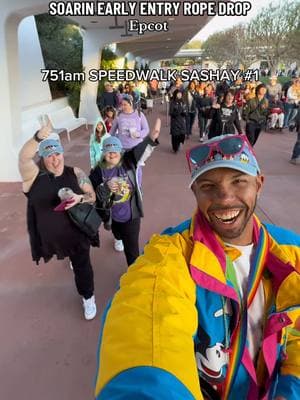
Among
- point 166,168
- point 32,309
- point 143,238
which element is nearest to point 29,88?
point 166,168

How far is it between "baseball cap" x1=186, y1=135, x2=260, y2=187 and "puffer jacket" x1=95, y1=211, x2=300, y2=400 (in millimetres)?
209

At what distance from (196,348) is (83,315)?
6.05 ft

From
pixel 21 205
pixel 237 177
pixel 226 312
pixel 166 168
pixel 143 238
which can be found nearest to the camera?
pixel 226 312

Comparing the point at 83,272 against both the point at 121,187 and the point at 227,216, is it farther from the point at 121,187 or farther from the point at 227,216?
the point at 227,216

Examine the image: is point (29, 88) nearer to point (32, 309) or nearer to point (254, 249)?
point (32, 309)

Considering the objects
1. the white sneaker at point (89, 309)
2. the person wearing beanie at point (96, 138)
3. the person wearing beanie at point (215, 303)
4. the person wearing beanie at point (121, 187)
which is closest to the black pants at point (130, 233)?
the person wearing beanie at point (121, 187)

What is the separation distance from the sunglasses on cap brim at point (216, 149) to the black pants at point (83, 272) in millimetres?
1624

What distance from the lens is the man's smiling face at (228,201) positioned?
1282 mm

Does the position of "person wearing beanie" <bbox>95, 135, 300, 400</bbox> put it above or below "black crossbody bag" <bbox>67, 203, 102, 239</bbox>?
above

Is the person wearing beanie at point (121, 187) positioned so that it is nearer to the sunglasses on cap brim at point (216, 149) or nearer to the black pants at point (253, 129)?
the sunglasses on cap brim at point (216, 149)

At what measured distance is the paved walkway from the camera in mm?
2258

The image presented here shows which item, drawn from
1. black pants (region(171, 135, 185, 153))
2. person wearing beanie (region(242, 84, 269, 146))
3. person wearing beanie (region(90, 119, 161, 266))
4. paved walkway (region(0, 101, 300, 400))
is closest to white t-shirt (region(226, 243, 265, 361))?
A: paved walkway (region(0, 101, 300, 400))

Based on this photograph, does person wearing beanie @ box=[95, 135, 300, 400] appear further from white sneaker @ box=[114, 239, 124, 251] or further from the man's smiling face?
white sneaker @ box=[114, 239, 124, 251]

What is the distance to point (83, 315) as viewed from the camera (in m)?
2.83
